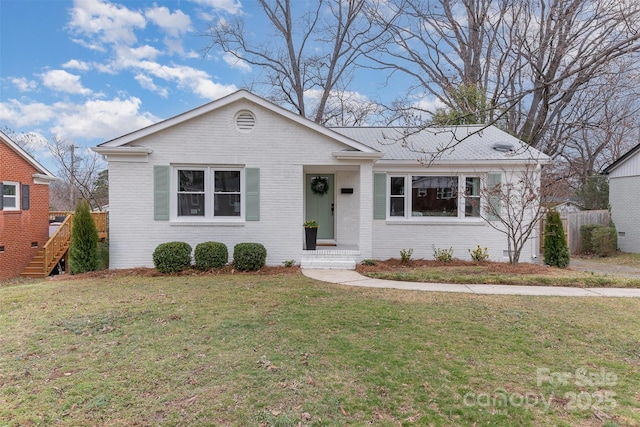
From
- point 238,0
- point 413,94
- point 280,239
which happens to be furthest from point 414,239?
point 238,0

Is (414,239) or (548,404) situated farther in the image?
(414,239)

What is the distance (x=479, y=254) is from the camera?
35.2 feet

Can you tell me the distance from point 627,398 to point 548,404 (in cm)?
76

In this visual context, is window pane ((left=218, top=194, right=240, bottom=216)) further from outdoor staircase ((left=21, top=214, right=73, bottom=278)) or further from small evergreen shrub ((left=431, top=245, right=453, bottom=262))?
outdoor staircase ((left=21, top=214, right=73, bottom=278))

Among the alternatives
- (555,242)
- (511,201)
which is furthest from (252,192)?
(555,242)

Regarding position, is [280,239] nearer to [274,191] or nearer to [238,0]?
[274,191]

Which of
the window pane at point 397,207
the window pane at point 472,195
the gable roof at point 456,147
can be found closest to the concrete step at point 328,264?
the window pane at point 397,207

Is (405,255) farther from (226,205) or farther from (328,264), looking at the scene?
(226,205)

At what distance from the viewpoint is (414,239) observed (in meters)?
11.0

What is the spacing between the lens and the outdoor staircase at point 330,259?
9.38 metres

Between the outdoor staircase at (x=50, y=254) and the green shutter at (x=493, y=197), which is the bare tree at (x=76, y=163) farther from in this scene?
the green shutter at (x=493, y=197)

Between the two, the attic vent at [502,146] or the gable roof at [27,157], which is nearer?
the attic vent at [502,146]

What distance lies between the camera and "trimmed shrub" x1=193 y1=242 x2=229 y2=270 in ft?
29.4

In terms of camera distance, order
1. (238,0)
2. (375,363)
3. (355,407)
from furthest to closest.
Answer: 1. (238,0)
2. (375,363)
3. (355,407)
